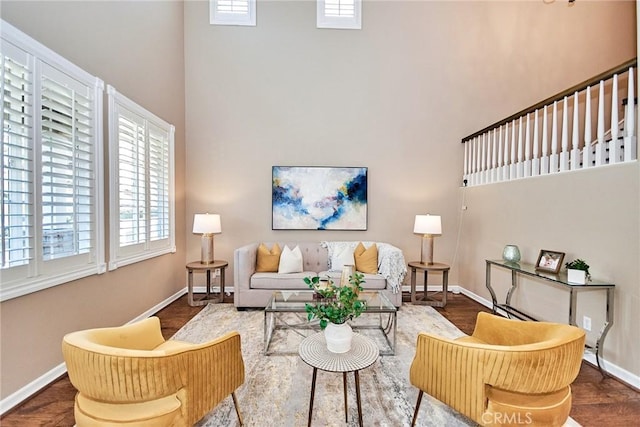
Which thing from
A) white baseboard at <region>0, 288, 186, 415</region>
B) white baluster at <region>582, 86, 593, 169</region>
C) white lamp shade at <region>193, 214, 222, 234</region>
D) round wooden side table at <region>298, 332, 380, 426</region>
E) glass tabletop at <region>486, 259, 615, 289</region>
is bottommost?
white baseboard at <region>0, 288, 186, 415</region>

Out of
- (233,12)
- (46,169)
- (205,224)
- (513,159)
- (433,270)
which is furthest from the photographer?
(233,12)

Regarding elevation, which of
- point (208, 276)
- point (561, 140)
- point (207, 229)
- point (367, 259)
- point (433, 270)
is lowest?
point (208, 276)

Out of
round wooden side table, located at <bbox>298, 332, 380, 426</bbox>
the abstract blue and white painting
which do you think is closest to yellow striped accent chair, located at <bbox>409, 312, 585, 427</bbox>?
round wooden side table, located at <bbox>298, 332, 380, 426</bbox>

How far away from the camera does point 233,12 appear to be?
168 inches

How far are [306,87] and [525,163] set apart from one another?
3196 millimetres

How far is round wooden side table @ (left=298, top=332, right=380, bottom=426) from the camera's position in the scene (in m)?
1.57

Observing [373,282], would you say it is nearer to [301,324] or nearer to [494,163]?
[301,324]

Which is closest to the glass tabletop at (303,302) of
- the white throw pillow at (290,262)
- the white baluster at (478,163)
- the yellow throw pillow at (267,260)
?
the white throw pillow at (290,262)

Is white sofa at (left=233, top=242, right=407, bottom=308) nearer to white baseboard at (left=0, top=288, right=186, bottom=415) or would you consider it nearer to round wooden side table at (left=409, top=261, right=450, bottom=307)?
round wooden side table at (left=409, top=261, right=450, bottom=307)

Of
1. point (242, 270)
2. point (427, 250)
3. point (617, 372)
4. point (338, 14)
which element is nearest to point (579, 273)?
point (617, 372)

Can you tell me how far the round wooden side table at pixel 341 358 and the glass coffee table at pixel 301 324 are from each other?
0.66 meters

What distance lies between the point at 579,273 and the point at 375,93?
3.47 meters

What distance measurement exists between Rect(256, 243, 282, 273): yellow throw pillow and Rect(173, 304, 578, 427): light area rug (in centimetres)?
101

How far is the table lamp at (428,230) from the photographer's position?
382cm
